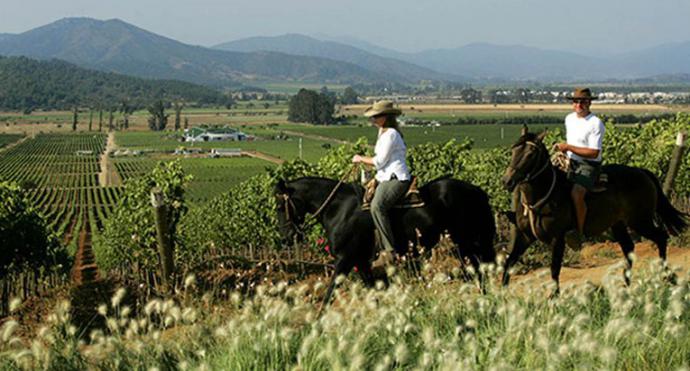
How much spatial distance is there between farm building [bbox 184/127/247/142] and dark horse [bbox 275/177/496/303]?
173141mm

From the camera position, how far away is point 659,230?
1173 centimetres

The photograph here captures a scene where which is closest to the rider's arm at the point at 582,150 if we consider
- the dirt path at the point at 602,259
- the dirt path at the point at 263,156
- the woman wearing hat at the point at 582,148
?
the woman wearing hat at the point at 582,148

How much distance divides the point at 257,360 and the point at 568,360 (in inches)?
96.8

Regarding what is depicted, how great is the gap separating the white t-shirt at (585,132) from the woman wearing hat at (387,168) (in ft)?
7.55

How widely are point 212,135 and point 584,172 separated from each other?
181m

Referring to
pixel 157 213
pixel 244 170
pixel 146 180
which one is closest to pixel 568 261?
pixel 157 213

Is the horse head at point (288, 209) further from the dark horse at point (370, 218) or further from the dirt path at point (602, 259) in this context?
the dirt path at point (602, 259)

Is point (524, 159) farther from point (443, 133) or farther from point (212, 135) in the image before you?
point (212, 135)

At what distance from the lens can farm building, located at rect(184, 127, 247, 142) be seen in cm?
18485

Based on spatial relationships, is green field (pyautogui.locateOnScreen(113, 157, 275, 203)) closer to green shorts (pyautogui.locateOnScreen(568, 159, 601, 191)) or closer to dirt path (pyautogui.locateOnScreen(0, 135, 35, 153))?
dirt path (pyautogui.locateOnScreen(0, 135, 35, 153))

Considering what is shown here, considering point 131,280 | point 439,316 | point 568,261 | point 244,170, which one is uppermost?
point 439,316

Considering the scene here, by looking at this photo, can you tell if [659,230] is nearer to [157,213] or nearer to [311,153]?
[157,213]

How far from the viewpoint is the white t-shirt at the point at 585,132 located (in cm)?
1047

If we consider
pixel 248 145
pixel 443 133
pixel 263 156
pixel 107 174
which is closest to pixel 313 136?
pixel 248 145
